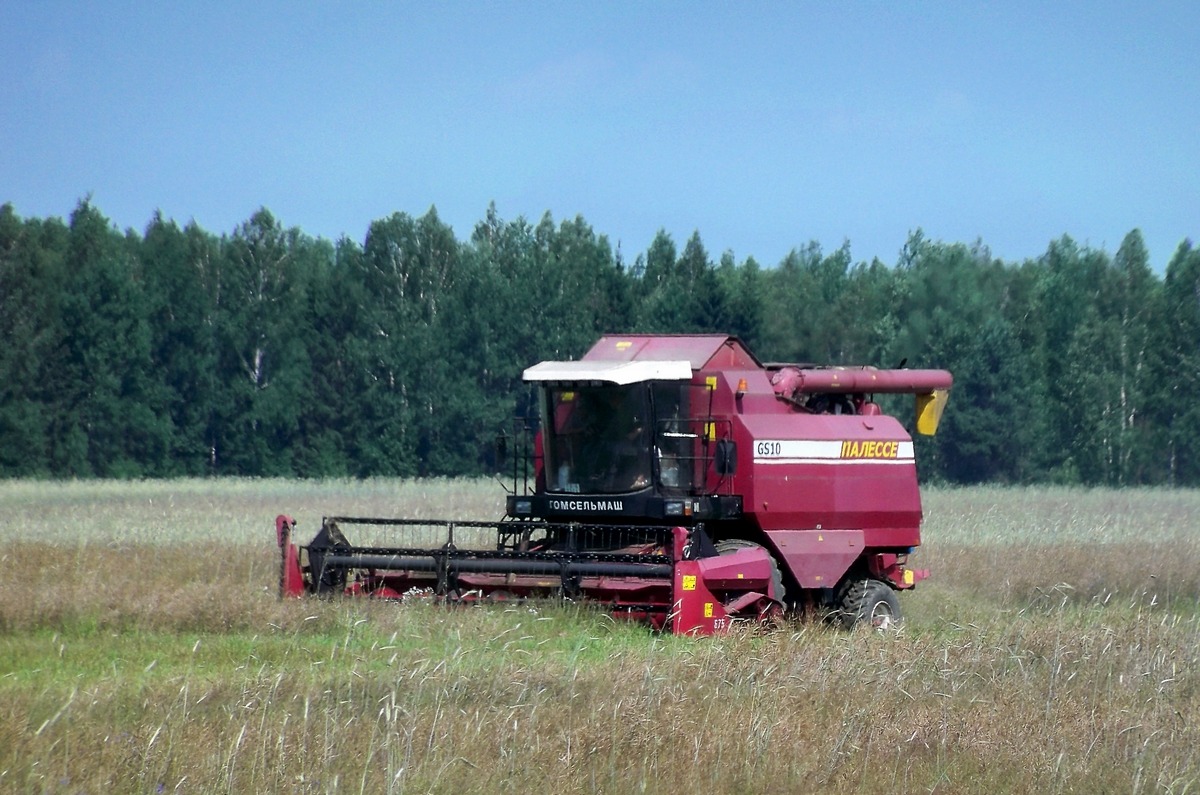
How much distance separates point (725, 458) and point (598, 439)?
1.46m

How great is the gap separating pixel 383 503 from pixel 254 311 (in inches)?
905

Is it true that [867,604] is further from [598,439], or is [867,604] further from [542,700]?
[542,700]

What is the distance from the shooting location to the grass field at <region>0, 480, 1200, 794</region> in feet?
23.5

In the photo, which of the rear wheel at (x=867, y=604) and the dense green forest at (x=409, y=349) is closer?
the rear wheel at (x=867, y=604)

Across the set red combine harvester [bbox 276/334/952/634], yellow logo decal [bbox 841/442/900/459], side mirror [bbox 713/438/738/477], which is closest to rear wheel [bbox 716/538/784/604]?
red combine harvester [bbox 276/334/952/634]

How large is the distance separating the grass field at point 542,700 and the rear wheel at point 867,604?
494 mm

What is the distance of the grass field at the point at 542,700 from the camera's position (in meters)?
7.16

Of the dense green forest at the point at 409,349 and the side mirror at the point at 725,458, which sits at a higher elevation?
the dense green forest at the point at 409,349

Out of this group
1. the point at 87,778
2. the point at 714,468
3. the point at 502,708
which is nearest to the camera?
the point at 87,778

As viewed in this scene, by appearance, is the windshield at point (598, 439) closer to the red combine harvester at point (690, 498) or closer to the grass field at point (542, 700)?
the red combine harvester at point (690, 498)

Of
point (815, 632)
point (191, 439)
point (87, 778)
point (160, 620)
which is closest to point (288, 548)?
point (160, 620)

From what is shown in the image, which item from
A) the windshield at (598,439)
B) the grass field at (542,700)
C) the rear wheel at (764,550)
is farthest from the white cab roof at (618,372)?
the grass field at (542,700)

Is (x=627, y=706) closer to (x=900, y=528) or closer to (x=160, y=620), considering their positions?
(x=160, y=620)

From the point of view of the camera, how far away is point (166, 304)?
2226 inches
